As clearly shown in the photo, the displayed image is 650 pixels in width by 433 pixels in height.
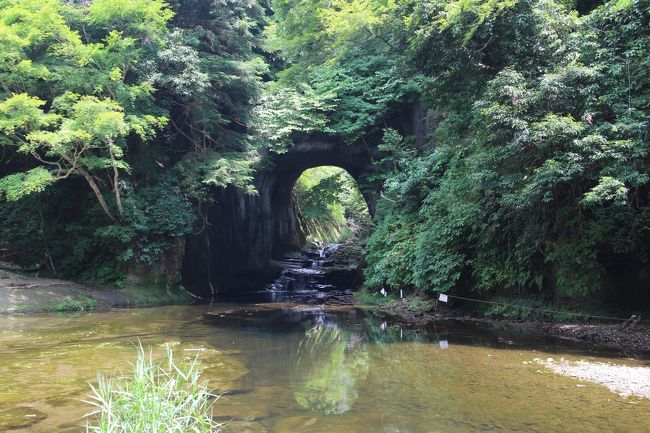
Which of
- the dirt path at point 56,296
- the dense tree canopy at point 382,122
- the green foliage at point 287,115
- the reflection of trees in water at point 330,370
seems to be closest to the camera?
the reflection of trees in water at point 330,370

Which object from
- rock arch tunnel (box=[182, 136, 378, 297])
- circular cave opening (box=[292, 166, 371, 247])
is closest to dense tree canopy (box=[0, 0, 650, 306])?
rock arch tunnel (box=[182, 136, 378, 297])

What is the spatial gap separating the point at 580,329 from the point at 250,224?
619 inches

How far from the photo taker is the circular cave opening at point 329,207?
2538 cm

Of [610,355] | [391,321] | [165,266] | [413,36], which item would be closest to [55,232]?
[165,266]

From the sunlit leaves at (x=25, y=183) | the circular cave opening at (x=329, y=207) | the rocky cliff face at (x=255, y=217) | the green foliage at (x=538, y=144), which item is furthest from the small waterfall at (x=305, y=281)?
the sunlit leaves at (x=25, y=183)

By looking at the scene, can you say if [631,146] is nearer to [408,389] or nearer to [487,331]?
[487,331]

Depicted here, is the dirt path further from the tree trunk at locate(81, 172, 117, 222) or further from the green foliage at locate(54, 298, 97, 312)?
the tree trunk at locate(81, 172, 117, 222)

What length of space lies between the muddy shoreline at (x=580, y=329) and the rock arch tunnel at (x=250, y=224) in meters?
8.45

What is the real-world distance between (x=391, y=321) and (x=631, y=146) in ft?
20.2

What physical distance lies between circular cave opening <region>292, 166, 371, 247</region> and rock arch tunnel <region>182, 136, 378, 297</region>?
6.57ft

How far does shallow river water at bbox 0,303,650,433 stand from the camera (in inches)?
162

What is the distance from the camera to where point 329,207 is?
3288cm

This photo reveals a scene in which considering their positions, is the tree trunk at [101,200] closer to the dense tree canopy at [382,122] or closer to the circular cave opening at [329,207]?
the dense tree canopy at [382,122]

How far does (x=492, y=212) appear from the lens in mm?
10000
